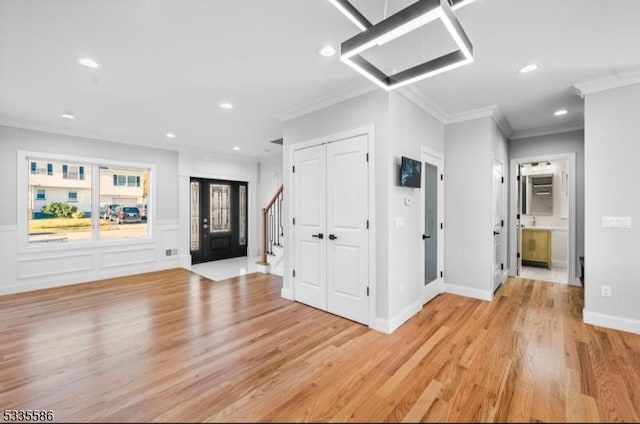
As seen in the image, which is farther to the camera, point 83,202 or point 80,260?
point 83,202

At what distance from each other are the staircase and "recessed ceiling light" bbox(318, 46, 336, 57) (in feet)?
10.1

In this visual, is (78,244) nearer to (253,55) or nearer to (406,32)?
(253,55)

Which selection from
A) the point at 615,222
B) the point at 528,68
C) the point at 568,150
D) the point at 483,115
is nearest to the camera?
the point at 528,68

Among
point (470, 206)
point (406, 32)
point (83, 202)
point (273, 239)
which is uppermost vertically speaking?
point (406, 32)

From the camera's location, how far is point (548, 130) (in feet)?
15.8

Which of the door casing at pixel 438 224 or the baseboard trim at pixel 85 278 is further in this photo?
the baseboard trim at pixel 85 278

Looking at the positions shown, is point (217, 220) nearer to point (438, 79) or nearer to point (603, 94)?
point (438, 79)

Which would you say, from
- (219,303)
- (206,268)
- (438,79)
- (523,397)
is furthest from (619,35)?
(206,268)

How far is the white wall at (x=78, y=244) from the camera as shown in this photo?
4.45 metres

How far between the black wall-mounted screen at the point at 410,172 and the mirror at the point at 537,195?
472 cm

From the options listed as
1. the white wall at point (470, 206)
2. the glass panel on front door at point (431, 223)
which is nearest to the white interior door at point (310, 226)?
the glass panel on front door at point (431, 223)

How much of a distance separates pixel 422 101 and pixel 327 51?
5.38 ft

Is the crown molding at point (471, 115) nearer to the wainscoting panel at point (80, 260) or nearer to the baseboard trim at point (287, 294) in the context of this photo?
the baseboard trim at point (287, 294)

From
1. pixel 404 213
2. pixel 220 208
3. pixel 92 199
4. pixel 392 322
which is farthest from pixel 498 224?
pixel 92 199
